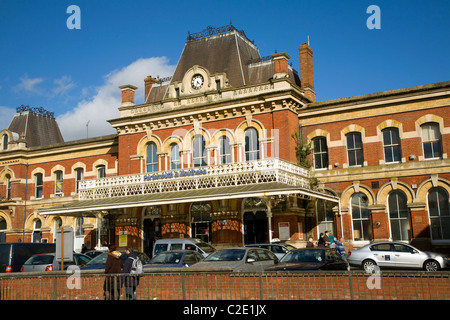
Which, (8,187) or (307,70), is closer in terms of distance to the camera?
(307,70)

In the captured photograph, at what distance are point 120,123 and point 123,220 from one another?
626cm

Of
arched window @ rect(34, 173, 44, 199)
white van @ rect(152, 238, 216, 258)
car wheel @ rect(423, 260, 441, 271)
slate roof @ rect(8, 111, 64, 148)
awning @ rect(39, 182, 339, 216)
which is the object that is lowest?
car wheel @ rect(423, 260, 441, 271)

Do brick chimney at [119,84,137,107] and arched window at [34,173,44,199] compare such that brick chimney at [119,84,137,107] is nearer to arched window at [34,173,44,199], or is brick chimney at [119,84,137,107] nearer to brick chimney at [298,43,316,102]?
arched window at [34,173,44,199]

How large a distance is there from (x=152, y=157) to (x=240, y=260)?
17185 millimetres

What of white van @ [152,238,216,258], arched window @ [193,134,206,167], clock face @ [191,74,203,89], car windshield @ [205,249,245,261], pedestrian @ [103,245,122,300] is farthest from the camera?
clock face @ [191,74,203,89]

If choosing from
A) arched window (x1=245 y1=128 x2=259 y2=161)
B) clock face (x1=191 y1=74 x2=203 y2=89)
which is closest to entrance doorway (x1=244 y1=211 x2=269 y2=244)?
arched window (x1=245 y1=128 x2=259 y2=161)

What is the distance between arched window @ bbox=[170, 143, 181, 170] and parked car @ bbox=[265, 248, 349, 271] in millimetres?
15994

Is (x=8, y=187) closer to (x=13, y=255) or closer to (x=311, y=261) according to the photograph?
(x=13, y=255)

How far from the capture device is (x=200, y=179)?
85.5 ft

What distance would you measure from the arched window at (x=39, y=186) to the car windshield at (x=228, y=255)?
24.9 metres

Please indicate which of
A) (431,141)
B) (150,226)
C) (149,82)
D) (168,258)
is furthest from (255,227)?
(149,82)

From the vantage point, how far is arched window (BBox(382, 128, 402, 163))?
2584 cm
